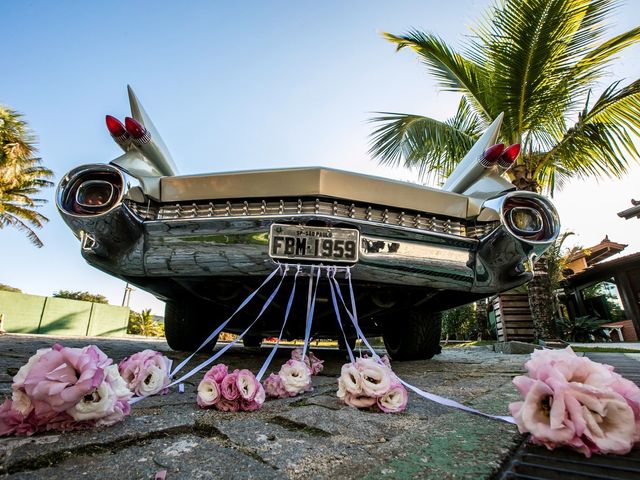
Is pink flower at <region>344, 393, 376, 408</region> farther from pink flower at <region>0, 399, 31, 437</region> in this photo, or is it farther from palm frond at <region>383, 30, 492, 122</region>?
palm frond at <region>383, 30, 492, 122</region>

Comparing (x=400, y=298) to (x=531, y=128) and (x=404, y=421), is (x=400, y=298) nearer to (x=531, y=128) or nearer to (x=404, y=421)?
(x=404, y=421)

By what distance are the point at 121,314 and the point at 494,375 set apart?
22.9 meters

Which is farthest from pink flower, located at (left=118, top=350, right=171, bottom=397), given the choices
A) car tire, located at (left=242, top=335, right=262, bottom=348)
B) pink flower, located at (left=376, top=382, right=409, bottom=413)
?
car tire, located at (left=242, top=335, right=262, bottom=348)

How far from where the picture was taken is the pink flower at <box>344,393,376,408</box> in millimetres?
1151

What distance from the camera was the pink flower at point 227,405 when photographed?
43.6 inches

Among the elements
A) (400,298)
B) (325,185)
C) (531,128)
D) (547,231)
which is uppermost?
(531,128)

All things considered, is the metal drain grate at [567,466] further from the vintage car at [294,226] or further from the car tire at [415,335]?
the car tire at [415,335]

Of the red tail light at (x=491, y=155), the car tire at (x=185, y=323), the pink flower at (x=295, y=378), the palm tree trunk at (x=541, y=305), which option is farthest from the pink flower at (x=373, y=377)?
the palm tree trunk at (x=541, y=305)

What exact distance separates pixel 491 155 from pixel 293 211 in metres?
1.16

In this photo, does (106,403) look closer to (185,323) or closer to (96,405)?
(96,405)

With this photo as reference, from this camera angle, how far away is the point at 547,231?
1.71 metres

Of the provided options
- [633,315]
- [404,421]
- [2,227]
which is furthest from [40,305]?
[633,315]

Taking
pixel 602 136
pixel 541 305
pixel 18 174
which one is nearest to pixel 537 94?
pixel 602 136

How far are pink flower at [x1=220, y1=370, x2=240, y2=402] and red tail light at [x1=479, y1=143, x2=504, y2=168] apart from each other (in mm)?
1708
